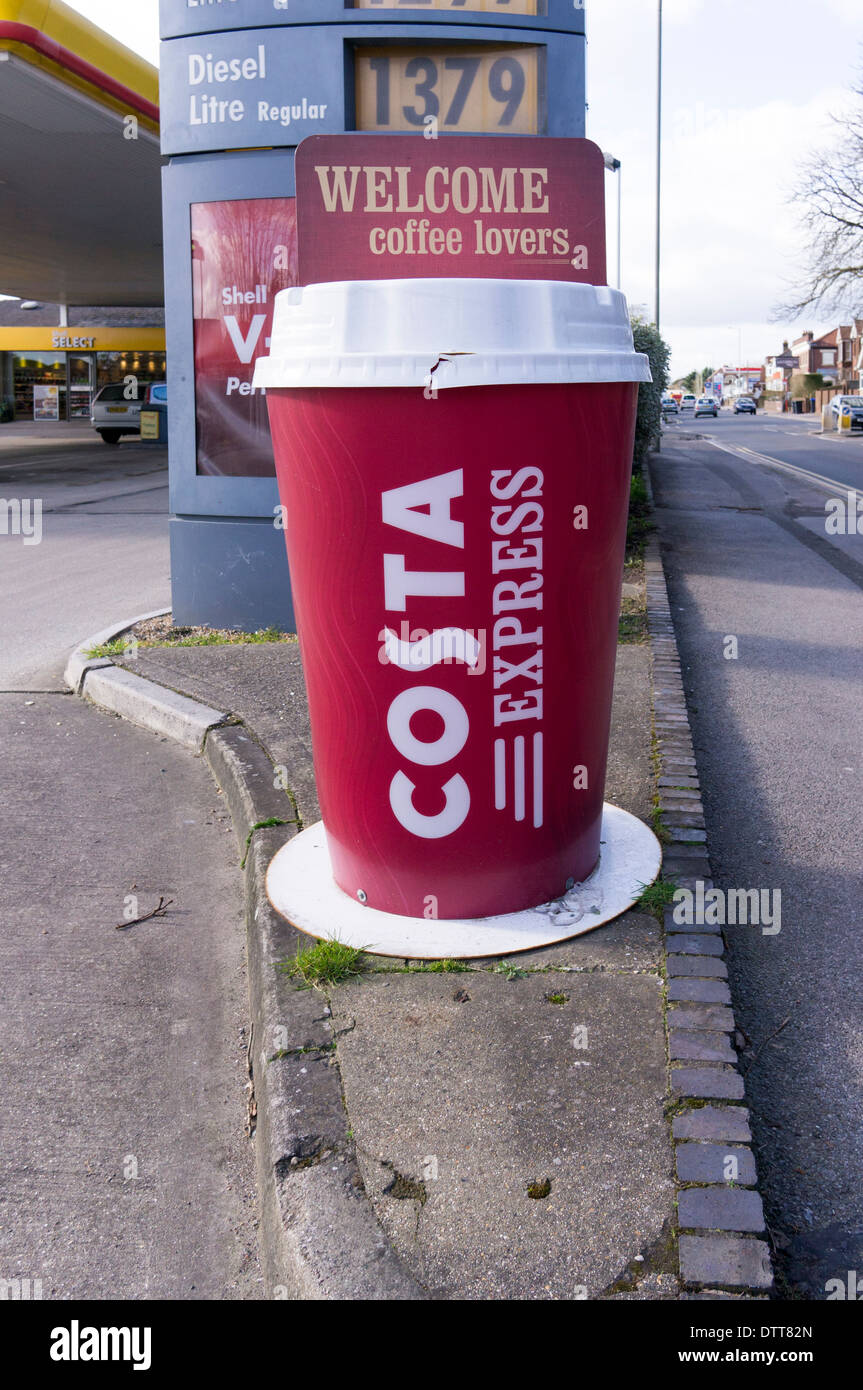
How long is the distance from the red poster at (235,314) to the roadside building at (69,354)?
35.2 m

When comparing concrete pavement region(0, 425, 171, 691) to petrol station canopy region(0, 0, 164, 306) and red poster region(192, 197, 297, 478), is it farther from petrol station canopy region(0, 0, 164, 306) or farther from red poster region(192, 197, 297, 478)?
petrol station canopy region(0, 0, 164, 306)

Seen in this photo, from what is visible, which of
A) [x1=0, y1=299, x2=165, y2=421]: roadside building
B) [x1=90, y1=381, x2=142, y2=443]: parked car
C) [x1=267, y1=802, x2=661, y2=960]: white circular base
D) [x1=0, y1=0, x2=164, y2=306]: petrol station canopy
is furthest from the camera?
[x1=0, y1=299, x2=165, y2=421]: roadside building

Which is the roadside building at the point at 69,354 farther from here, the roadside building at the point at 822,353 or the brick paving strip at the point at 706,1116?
the roadside building at the point at 822,353

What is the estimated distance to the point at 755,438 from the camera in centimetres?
4009

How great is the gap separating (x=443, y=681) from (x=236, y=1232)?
131 cm

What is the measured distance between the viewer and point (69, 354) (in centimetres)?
4662

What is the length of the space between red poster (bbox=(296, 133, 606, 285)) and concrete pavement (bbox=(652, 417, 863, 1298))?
1.99 meters

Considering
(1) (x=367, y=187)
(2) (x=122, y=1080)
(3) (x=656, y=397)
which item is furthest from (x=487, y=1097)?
(3) (x=656, y=397)

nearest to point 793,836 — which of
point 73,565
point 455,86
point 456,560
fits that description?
point 456,560

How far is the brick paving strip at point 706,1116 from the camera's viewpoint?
1.91 meters

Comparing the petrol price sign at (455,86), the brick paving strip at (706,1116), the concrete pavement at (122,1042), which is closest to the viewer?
the brick paving strip at (706,1116)

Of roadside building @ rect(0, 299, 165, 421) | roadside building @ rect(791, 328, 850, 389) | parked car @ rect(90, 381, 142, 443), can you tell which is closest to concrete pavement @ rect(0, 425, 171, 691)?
parked car @ rect(90, 381, 142, 443)

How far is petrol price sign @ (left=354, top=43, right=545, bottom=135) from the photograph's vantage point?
240 inches

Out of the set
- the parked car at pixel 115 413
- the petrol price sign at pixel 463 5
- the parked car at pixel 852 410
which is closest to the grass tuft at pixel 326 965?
the petrol price sign at pixel 463 5
